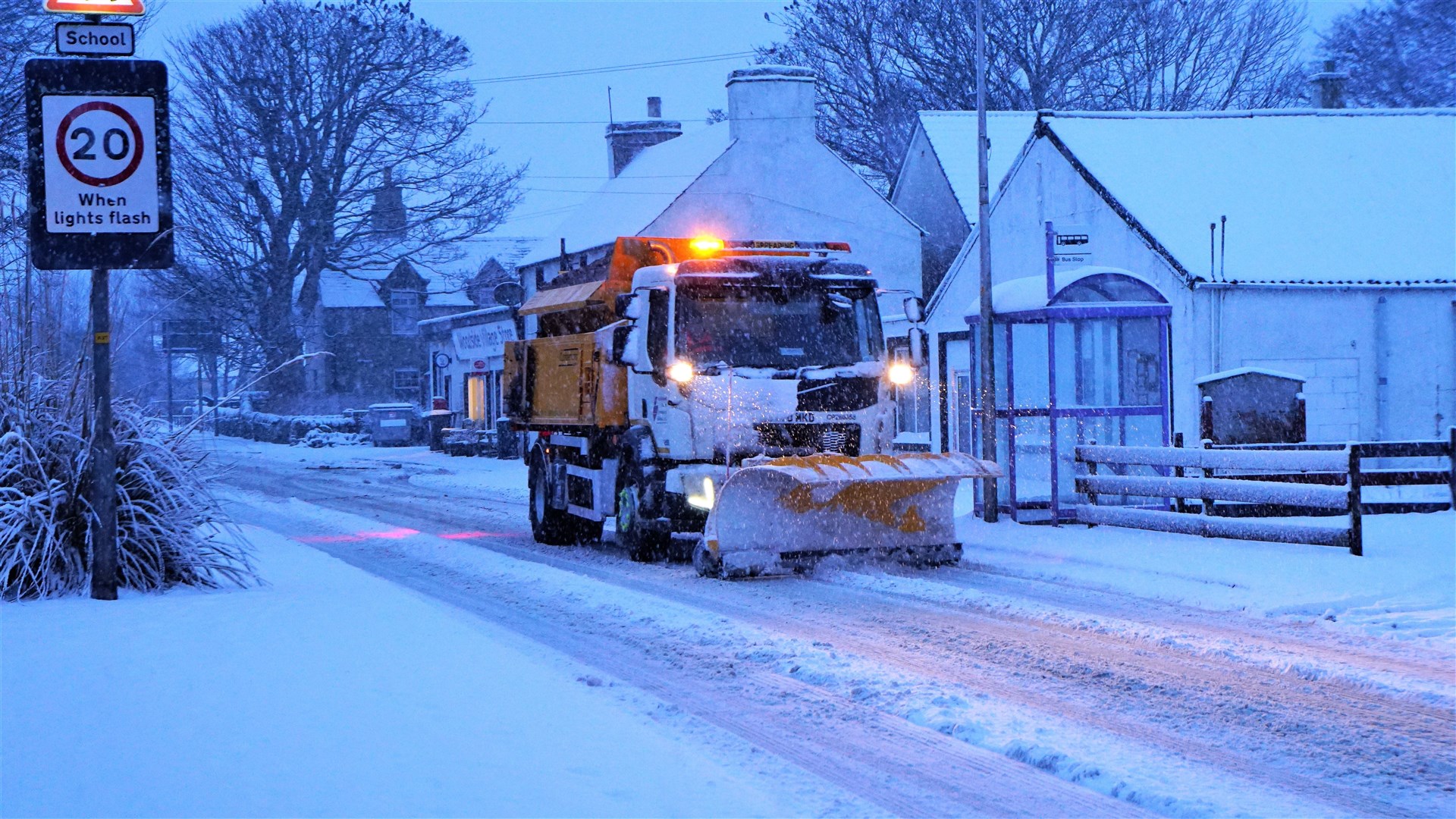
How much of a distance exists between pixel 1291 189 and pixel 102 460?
20330 millimetres

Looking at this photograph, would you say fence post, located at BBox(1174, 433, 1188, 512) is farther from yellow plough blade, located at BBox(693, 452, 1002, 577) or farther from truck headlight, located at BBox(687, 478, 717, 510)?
truck headlight, located at BBox(687, 478, 717, 510)

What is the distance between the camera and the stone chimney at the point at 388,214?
46250mm

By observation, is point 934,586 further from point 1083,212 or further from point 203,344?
point 203,344

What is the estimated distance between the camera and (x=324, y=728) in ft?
21.3

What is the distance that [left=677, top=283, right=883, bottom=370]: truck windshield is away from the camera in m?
13.6

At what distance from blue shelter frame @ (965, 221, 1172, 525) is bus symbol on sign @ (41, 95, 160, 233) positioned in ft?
32.8

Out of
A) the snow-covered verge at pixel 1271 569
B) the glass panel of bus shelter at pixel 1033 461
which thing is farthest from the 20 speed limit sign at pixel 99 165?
the glass panel of bus shelter at pixel 1033 461

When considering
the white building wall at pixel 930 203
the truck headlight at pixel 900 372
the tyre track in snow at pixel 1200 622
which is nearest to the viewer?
the tyre track in snow at pixel 1200 622

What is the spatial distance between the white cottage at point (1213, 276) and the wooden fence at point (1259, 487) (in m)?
1.03

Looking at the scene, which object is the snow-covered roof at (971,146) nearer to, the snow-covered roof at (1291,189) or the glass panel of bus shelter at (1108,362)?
the snow-covered roof at (1291,189)

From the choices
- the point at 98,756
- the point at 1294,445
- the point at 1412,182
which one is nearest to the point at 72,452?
the point at 98,756

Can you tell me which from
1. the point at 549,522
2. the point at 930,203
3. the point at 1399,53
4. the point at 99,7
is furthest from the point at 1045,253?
the point at 1399,53

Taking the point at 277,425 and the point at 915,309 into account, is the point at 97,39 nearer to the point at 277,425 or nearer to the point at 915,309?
the point at 915,309

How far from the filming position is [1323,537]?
1326cm
